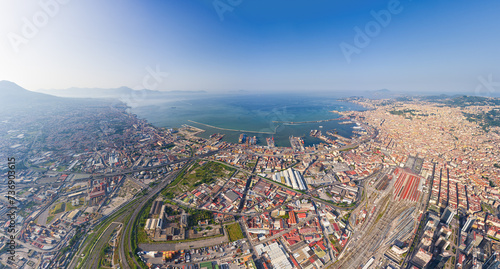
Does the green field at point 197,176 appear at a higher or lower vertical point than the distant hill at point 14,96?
lower

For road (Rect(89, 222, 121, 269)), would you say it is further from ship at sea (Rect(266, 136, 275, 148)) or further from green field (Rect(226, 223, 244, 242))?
ship at sea (Rect(266, 136, 275, 148))

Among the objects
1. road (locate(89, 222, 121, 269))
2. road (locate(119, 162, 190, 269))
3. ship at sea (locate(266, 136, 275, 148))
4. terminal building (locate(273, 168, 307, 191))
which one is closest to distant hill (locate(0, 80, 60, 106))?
road (locate(119, 162, 190, 269))

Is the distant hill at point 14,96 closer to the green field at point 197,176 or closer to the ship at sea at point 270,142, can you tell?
the green field at point 197,176

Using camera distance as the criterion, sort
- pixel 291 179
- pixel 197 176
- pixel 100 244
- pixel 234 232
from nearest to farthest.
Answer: pixel 100 244, pixel 234 232, pixel 291 179, pixel 197 176

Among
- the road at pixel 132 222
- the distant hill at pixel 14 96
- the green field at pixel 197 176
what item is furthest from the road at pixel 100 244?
the distant hill at pixel 14 96

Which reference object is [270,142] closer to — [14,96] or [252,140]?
[252,140]

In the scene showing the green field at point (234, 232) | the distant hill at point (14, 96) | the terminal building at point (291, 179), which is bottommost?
the green field at point (234, 232)

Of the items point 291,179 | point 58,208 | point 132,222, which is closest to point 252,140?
point 291,179

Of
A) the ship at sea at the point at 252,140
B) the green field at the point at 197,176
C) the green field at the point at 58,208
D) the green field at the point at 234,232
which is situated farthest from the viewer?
the ship at sea at the point at 252,140
